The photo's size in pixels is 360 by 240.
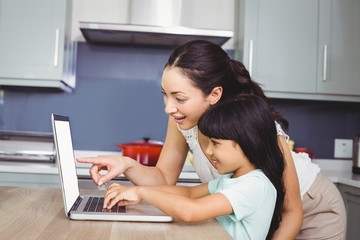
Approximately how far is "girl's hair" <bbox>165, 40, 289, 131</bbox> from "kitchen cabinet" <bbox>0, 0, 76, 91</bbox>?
4.62 ft

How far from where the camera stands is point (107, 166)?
4.29 feet

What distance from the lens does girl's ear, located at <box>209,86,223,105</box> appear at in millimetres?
1353

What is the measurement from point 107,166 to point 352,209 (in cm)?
152

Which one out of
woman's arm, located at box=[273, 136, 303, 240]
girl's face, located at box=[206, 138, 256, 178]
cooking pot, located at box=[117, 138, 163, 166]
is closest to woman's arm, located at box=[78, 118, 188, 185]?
girl's face, located at box=[206, 138, 256, 178]

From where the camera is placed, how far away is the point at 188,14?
3.01m

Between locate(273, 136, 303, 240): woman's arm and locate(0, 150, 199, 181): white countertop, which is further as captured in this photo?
locate(0, 150, 199, 181): white countertop

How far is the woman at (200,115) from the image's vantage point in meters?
1.25

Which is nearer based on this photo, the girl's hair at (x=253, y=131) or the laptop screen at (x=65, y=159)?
the laptop screen at (x=65, y=159)

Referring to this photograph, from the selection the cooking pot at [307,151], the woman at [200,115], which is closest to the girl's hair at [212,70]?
the woman at [200,115]

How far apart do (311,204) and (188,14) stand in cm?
181

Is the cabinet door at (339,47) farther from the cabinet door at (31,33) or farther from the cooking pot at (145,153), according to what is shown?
the cabinet door at (31,33)

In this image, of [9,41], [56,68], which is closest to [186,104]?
[56,68]

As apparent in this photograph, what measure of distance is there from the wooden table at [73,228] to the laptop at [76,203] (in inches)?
0.7

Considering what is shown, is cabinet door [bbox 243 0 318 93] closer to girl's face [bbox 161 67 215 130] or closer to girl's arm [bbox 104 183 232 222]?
girl's face [bbox 161 67 215 130]
